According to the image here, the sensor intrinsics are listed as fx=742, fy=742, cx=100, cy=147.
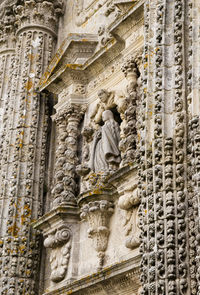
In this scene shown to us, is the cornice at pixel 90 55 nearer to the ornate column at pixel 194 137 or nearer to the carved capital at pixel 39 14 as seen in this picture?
the carved capital at pixel 39 14

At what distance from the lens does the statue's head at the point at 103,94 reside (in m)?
10.2

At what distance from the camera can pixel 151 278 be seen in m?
7.04

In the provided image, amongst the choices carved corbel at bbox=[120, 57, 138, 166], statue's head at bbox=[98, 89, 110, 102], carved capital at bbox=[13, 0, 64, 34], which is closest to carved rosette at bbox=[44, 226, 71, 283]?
carved corbel at bbox=[120, 57, 138, 166]

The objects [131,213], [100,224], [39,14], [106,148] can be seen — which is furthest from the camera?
[39,14]

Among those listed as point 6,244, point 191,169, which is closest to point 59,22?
point 6,244

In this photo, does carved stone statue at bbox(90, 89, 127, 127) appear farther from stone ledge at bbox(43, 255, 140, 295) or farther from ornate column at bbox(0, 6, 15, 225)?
ornate column at bbox(0, 6, 15, 225)

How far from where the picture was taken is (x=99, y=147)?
10031mm

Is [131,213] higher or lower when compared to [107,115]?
lower

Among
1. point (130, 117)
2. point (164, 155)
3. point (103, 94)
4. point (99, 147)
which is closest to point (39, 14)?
point (103, 94)

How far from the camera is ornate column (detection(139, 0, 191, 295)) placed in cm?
698

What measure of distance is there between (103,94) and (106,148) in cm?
92

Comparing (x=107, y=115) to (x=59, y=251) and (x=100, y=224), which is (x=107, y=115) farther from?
(x=59, y=251)

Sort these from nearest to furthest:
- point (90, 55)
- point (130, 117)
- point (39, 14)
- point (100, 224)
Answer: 1. point (100, 224)
2. point (130, 117)
3. point (90, 55)
4. point (39, 14)

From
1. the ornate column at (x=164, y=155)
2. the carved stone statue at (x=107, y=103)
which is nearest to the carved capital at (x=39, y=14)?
the carved stone statue at (x=107, y=103)
